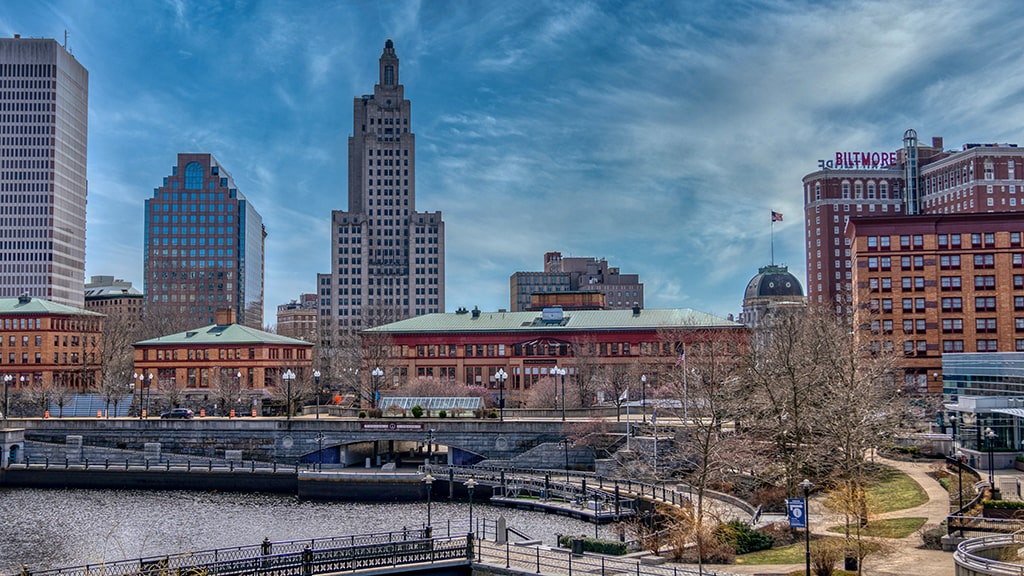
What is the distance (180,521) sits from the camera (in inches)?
2282

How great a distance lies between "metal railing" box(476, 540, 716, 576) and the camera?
35031mm

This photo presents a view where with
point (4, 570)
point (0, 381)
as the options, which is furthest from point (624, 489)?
point (0, 381)

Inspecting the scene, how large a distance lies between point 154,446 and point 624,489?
4323cm

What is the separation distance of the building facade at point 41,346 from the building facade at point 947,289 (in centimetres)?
9718

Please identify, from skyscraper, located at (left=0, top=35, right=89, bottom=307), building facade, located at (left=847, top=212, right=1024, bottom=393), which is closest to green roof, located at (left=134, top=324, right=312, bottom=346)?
building facade, located at (left=847, top=212, right=1024, bottom=393)

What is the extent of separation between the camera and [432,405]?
8581 centimetres

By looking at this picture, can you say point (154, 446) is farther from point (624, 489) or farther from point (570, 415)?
point (624, 489)

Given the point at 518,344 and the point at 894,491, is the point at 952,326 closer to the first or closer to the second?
the point at 518,344

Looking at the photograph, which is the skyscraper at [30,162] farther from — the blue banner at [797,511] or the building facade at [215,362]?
the blue banner at [797,511]

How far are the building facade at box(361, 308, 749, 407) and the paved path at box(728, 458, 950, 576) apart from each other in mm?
58151

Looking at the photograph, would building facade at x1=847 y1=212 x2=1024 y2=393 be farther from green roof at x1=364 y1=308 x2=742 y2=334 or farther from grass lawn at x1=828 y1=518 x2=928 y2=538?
grass lawn at x1=828 y1=518 x2=928 y2=538

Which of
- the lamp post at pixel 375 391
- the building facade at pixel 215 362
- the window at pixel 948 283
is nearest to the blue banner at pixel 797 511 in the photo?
the lamp post at pixel 375 391

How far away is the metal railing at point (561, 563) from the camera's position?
3503 centimetres

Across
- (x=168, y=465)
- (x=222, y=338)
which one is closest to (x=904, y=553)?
(x=168, y=465)
